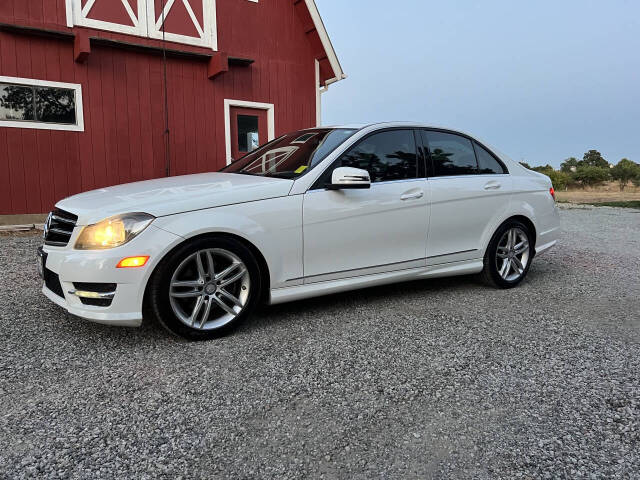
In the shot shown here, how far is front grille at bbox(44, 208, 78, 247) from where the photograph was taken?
3.16 meters

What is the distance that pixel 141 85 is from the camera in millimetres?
9445

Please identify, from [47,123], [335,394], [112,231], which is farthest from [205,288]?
[47,123]

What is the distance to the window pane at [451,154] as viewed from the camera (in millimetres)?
4414

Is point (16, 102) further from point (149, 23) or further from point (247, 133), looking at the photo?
point (247, 133)

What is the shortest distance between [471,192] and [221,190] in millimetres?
2364

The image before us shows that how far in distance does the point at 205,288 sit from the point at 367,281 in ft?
4.34

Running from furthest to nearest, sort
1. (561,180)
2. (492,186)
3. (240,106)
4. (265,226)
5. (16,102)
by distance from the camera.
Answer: (561,180), (240,106), (16,102), (492,186), (265,226)

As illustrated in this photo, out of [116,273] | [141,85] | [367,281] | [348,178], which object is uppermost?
[141,85]

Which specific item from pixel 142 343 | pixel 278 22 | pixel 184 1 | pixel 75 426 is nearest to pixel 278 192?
pixel 142 343

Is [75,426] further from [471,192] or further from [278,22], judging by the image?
[278,22]

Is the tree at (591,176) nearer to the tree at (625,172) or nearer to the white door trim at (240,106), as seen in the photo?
the tree at (625,172)

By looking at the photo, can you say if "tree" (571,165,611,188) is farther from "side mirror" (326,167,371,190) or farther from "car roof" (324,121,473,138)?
"side mirror" (326,167,371,190)

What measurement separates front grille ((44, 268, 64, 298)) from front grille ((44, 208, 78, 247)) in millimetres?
195

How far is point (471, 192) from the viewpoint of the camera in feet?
14.7
